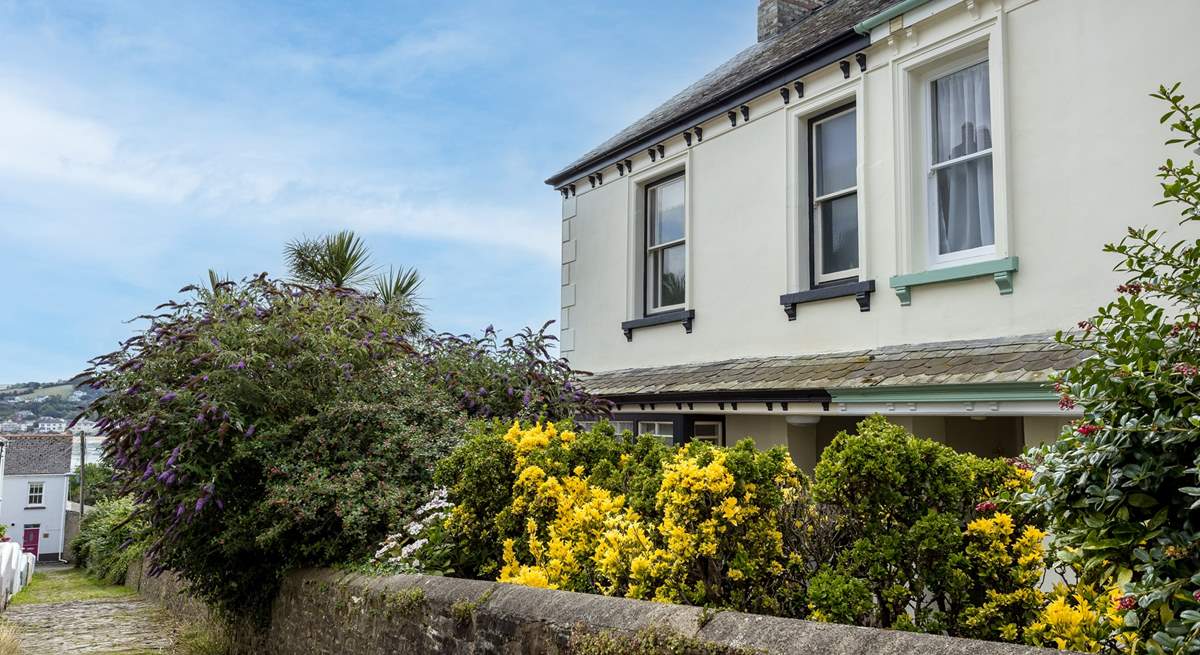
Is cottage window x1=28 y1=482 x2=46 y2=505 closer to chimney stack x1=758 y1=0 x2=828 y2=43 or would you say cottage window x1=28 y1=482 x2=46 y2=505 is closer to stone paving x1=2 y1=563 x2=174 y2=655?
stone paving x1=2 y1=563 x2=174 y2=655

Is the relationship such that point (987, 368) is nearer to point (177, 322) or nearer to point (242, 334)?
point (242, 334)

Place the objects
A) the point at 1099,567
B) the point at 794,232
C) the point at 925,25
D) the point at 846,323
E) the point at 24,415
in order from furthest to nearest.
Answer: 1. the point at 24,415
2. the point at 794,232
3. the point at 846,323
4. the point at 925,25
5. the point at 1099,567

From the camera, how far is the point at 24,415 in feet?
324

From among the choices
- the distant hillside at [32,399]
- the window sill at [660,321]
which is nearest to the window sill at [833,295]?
the window sill at [660,321]

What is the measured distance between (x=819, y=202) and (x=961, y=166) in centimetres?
166

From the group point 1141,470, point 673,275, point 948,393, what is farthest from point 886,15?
point 1141,470

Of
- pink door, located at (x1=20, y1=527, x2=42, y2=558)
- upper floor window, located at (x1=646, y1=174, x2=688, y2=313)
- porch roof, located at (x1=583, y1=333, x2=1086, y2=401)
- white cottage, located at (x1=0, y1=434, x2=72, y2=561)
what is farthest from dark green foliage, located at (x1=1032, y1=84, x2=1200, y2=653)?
pink door, located at (x1=20, y1=527, x2=42, y2=558)

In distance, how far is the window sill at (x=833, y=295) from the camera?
867cm

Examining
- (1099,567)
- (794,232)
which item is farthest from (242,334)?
(1099,567)

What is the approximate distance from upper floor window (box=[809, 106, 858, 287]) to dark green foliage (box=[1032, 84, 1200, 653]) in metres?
5.68

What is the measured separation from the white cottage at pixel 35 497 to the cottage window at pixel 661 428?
197ft

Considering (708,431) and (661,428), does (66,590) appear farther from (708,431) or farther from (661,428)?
(708,431)

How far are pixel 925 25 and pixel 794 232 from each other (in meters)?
2.37

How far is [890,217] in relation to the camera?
28.0ft
